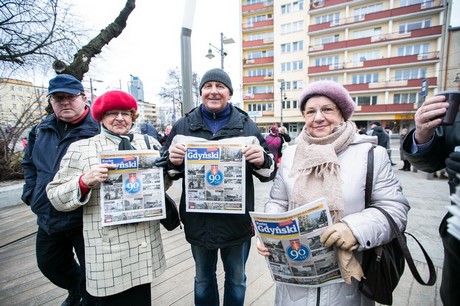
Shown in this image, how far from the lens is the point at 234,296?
196 centimetres

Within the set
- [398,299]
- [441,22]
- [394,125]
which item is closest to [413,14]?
[441,22]

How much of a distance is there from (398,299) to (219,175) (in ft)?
7.35

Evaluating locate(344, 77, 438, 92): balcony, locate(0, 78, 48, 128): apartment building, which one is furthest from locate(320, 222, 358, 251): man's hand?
locate(344, 77, 438, 92): balcony

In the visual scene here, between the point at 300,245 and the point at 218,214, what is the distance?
0.74 meters

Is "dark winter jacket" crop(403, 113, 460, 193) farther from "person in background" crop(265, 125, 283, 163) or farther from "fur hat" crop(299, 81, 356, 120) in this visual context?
"person in background" crop(265, 125, 283, 163)

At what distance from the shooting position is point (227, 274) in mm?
1975

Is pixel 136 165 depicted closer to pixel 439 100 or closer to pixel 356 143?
pixel 356 143

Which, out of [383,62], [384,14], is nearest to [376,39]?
[384,14]

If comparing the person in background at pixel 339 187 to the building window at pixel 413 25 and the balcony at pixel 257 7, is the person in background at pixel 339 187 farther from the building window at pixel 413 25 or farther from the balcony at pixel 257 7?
the balcony at pixel 257 7

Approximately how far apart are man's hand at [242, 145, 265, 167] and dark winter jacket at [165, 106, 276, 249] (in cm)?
12

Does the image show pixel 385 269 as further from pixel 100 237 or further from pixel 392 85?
pixel 392 85

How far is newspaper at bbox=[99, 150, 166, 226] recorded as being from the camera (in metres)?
1.53

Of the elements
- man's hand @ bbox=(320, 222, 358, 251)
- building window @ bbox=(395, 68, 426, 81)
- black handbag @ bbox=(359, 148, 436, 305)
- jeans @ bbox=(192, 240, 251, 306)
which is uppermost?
building window @ bbox=(395, 68, 426, 81)

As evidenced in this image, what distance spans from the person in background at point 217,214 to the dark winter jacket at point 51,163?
75cm
